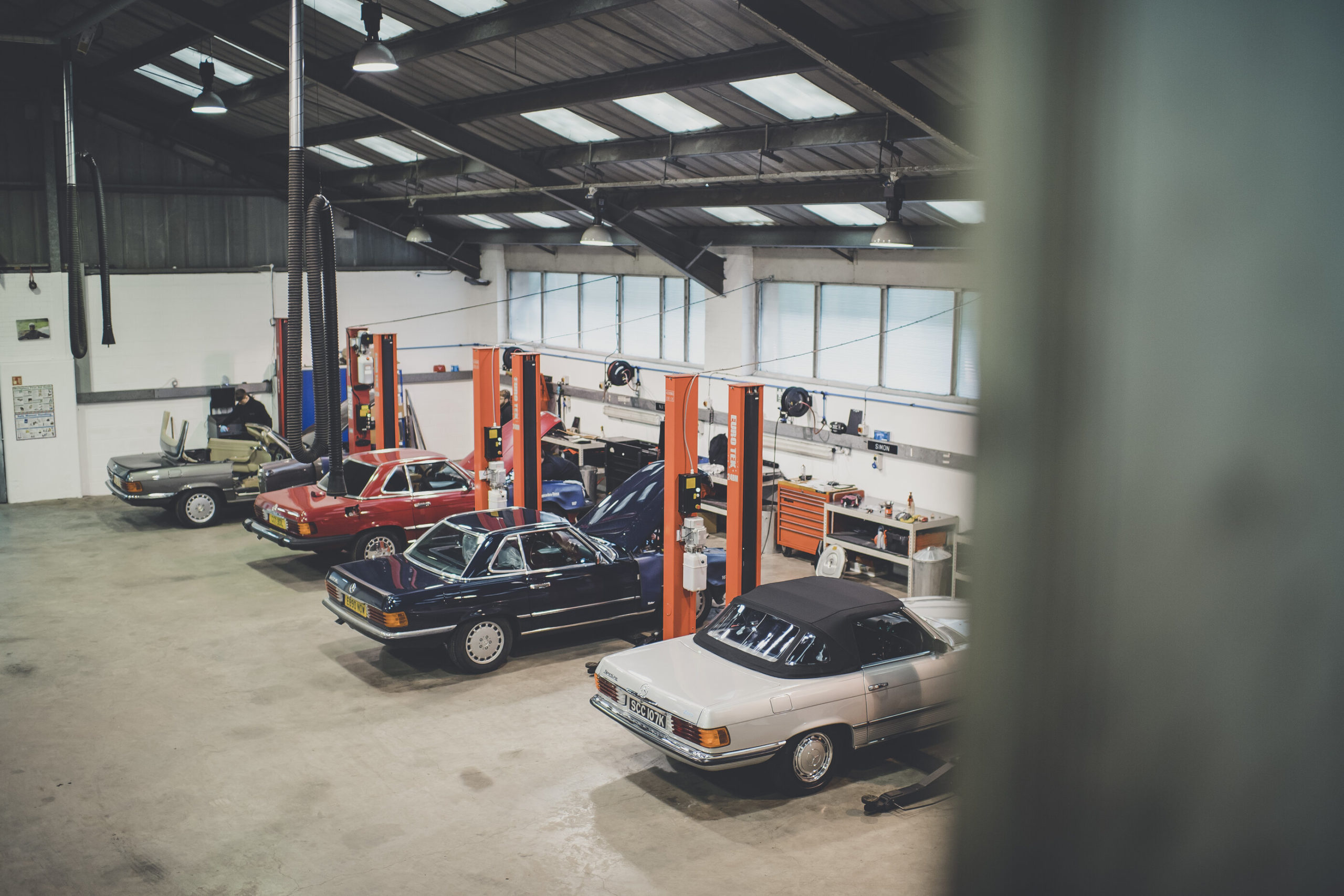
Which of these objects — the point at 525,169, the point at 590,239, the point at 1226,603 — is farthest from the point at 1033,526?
the point at 525,169

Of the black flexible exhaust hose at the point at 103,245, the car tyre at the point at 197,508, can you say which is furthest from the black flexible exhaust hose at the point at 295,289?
A: the car tyre at the point at 197,508

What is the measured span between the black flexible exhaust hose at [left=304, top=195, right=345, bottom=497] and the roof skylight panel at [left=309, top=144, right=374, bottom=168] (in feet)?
31.3

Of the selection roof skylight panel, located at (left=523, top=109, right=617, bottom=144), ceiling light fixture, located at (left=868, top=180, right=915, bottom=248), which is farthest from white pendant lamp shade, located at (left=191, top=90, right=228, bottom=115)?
ceiling light fixture, located at (left=868, top=180, right=915, bottom=248)

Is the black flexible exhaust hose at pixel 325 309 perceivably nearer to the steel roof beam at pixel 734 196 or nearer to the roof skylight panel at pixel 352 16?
the roof skylight panel at pixel 352 16

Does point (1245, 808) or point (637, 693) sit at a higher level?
point (1245, 808)

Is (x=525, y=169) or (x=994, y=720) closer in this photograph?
(x=994, y=720)

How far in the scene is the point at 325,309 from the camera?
901 centimetres

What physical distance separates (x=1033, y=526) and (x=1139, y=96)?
0.26 metres

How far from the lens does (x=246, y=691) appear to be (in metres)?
8.78

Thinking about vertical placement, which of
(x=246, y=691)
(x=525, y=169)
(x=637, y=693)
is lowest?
(x=246, y=691)

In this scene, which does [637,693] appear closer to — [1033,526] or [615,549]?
[615,549]

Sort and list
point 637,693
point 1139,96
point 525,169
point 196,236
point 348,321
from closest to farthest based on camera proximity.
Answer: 1. point 1139,96
2. point 637,693
3. point 525,169
4. point 196,236
5. point 348,321

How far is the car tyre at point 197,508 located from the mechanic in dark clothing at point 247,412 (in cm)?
280

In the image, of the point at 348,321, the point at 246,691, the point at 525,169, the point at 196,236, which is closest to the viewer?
the point at 246,691
